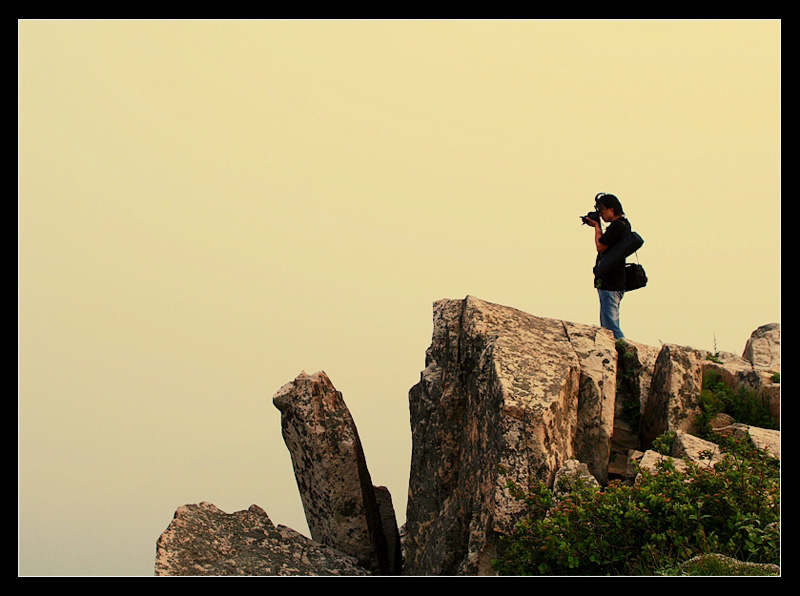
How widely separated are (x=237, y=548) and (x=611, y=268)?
9.55 metres

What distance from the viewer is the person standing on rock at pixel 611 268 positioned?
1967cm

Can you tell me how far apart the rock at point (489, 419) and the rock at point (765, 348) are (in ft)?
15.4

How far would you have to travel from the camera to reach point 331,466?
18984mm

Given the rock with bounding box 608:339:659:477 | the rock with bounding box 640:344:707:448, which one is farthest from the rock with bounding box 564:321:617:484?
the rock with bounding box 640:344:707:448

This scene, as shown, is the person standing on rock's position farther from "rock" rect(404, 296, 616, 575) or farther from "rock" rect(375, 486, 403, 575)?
"rock" rect(375, 486, 403, 575)

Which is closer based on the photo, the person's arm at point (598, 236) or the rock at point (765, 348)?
the person's arm at point (598, 236)

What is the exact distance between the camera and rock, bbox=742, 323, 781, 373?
2075 centimetres

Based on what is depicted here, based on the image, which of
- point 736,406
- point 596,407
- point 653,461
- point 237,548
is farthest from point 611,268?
point 237,548

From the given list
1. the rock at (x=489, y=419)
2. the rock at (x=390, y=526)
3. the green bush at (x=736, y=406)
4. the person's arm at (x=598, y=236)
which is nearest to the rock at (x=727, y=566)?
the rock at (x=489, y=419)

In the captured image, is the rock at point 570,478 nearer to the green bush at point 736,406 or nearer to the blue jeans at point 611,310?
the green bush at point 736,406

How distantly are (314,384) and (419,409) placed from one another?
7.32 ft

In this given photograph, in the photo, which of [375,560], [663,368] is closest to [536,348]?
[663,368]

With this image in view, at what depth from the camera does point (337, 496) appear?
62.2 feet
